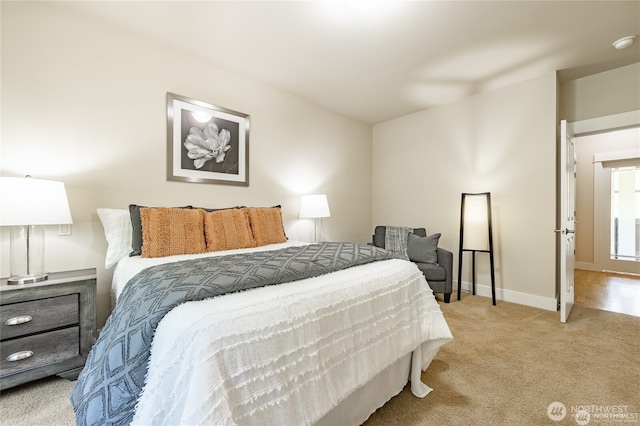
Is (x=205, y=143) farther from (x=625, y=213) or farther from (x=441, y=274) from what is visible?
(x=625, y=213)

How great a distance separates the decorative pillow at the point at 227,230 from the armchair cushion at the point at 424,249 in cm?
201

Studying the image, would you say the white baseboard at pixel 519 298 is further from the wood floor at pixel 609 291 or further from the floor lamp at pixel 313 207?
the floor lamp at pixel 313 207

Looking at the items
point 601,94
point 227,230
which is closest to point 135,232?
point 227,230

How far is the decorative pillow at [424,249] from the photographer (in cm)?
335

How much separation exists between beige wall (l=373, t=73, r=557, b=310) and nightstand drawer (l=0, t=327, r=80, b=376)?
13.1 feet

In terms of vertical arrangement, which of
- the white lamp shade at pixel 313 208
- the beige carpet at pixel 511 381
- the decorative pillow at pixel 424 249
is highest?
the white lamp shade at pixel 313 208

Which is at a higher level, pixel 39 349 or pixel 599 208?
pixel 599 208

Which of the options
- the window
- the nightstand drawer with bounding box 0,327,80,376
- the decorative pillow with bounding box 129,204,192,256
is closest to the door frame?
the window

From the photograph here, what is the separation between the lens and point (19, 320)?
5.14 feet

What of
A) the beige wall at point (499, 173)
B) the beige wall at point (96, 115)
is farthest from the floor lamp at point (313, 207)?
the beige wall at point (499, 173)

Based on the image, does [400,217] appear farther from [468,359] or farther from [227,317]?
[227,317]

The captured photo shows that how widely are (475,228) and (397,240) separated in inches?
37.3
